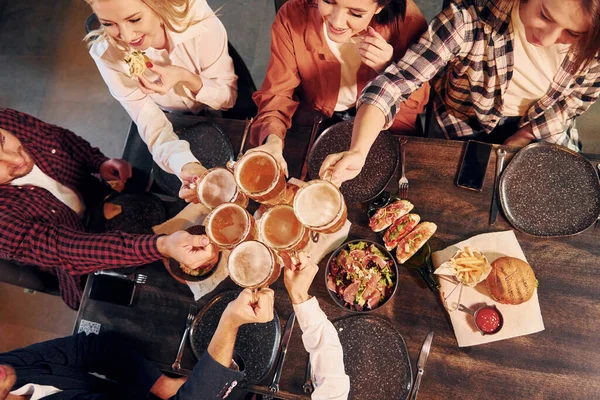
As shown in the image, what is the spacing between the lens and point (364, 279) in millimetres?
1706

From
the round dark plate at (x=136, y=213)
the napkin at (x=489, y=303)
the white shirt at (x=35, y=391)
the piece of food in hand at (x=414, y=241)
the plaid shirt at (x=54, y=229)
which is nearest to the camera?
the napkin at (x=489, y=303)

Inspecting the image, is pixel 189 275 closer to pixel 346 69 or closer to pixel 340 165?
pixel 340 165

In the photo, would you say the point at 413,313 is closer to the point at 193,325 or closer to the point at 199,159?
the point at 193,325

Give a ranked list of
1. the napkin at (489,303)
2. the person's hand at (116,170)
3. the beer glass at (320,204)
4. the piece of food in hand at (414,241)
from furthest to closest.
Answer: the person's hand at (116,170) < the piece of food in hand at (414,241) < the napkin at (489,303) < the beer glass at (320,204)

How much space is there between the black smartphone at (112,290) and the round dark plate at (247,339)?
1.23 ft

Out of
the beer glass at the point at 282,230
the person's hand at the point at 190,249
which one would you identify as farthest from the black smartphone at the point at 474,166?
the person's hand at the point at 190,249

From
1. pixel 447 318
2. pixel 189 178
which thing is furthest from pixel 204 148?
pixel 447 318

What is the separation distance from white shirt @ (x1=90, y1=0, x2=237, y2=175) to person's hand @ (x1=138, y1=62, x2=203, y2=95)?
0.07m

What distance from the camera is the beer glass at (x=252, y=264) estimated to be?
1.51 metres

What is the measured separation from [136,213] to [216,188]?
0.68 metres

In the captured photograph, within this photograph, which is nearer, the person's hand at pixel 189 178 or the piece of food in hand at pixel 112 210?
the person's hand at pixel 189 178

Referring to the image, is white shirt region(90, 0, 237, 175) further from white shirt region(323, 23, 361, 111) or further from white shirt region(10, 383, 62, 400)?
white shirt region(10, 383, 62, 400)

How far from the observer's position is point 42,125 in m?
2.34

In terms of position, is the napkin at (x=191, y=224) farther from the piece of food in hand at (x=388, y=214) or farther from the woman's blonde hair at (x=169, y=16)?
the woman's blonde hair at (x=169, y=16)
